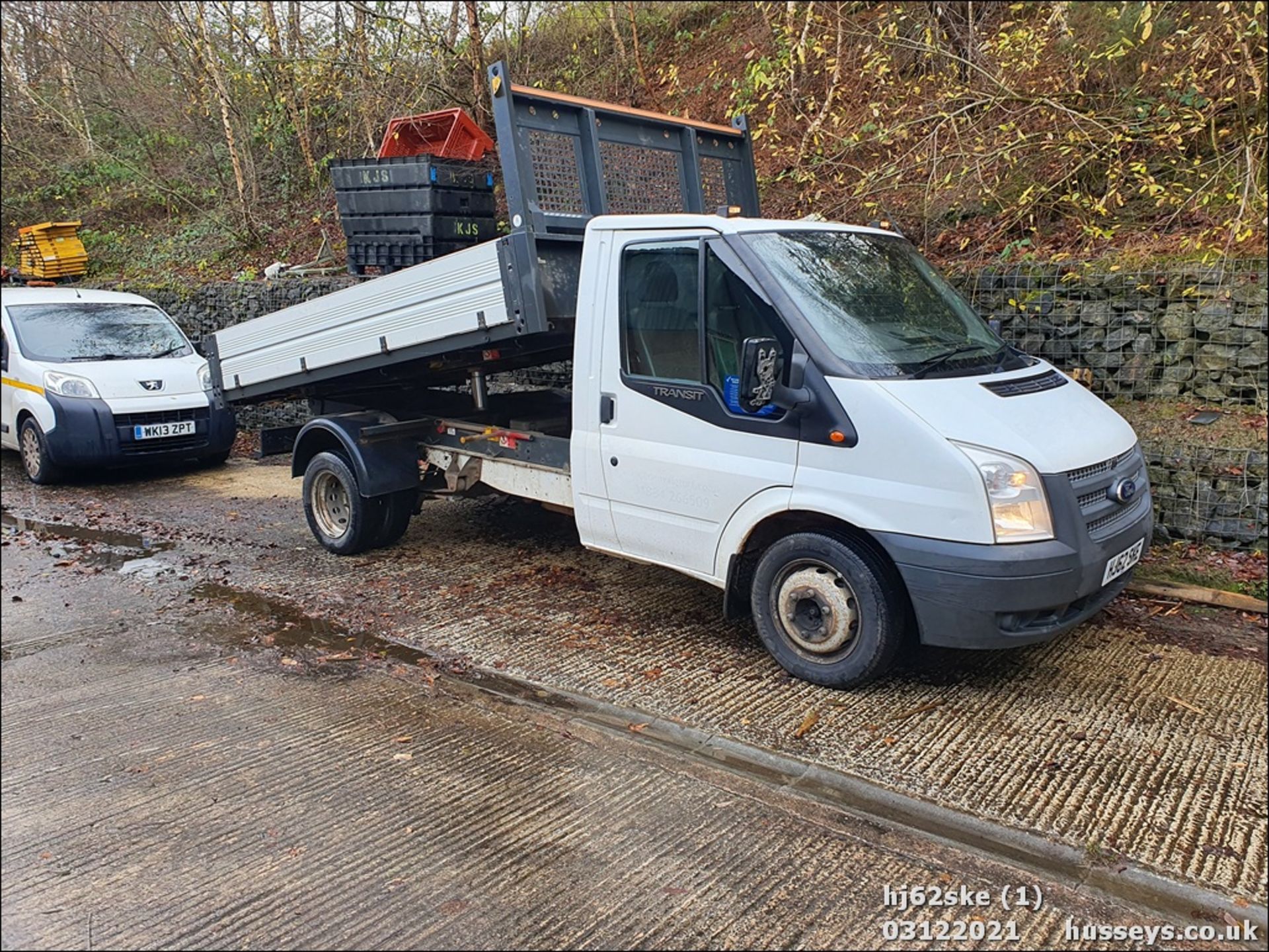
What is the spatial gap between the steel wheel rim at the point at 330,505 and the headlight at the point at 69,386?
372 cm

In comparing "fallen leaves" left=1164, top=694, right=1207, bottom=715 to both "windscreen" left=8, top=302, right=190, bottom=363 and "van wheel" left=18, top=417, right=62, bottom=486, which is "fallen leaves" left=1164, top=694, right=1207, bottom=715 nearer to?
"van wheel" left=18, top=417, right=62, bottom=486

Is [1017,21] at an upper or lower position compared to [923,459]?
upper

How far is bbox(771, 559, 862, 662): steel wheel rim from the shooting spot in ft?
14.6

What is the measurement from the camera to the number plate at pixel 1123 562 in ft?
14.2

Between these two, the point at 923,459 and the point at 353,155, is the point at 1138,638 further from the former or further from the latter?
the point at 353,155

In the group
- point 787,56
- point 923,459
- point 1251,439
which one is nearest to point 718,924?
point 923,459

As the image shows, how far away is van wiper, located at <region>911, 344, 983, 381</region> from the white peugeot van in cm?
773

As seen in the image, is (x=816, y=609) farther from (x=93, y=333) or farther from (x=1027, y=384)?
(x=93, y=333)

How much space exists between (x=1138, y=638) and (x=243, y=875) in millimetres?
4571

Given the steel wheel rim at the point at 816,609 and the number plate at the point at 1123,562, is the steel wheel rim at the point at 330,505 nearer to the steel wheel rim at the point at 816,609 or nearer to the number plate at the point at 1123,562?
the steel wheel rim at the point at 816,609

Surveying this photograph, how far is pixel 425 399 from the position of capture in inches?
287

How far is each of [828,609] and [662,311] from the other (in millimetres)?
1737

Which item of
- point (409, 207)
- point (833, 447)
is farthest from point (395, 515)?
point (833, 447)

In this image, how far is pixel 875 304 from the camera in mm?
4809
